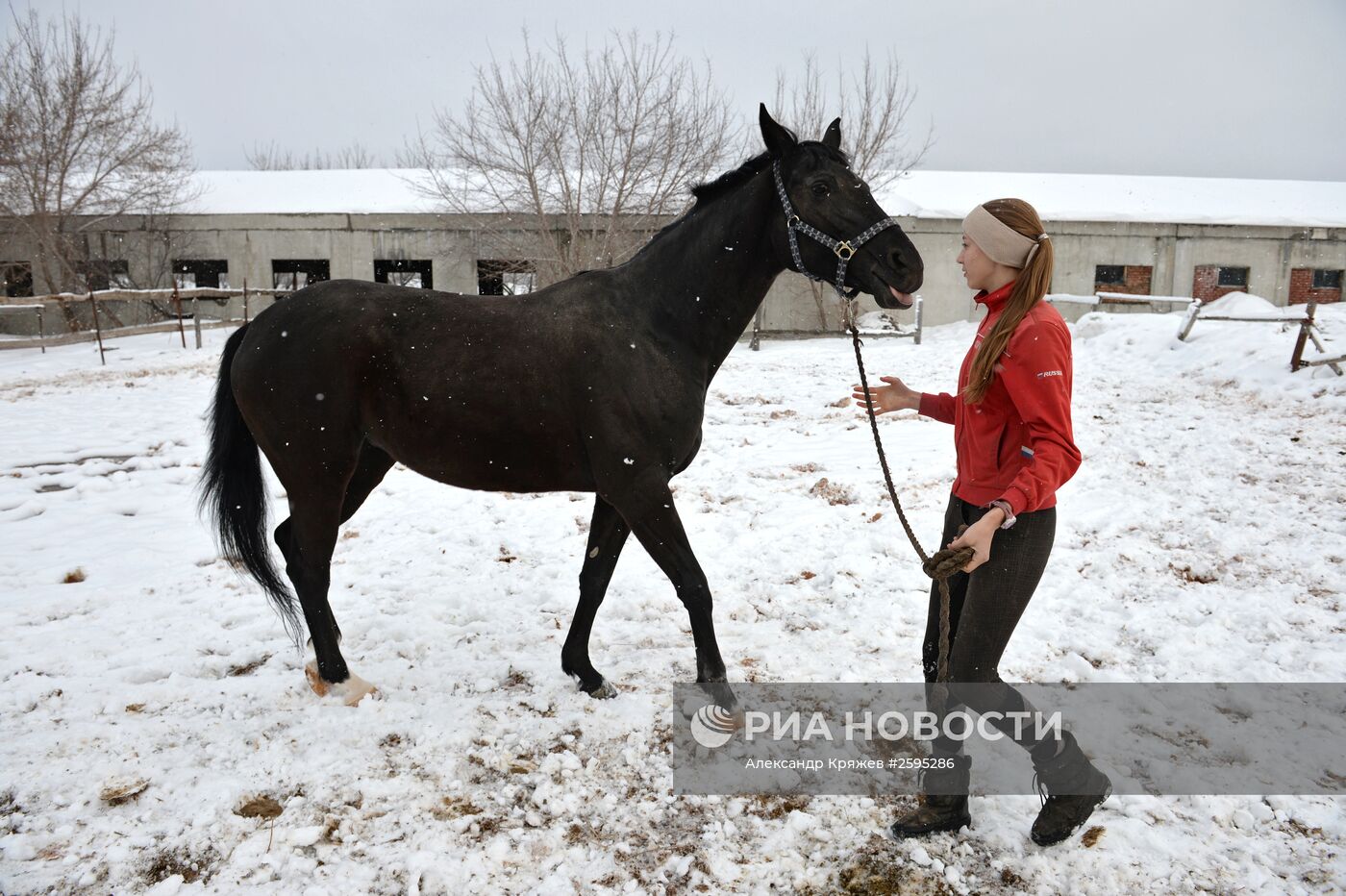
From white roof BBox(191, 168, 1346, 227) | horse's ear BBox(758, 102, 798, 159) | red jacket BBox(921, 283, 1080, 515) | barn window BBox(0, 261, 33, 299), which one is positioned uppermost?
white roof BBox(191, 168, 1346, 227)

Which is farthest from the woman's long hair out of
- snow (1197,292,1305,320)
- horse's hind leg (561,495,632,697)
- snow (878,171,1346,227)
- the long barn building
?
snow (878,171,1346,227)

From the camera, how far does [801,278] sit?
21.4m

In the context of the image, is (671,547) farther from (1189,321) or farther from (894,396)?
(1189,321)

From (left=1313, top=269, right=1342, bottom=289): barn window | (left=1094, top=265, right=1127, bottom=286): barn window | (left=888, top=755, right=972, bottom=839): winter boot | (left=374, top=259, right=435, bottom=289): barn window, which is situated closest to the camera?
(left=888, top=755, right=972, bottom=839): winter boot

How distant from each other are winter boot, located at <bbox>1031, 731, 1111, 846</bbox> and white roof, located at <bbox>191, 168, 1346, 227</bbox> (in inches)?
848

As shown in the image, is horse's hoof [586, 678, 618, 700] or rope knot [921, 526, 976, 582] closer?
rope knot [921, 526, 976, 582]

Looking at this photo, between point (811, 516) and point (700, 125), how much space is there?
15144mm

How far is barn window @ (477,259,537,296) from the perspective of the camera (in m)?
19.5

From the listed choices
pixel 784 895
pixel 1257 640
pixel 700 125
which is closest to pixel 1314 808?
pixel 1257 640

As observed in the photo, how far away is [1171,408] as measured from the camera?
9.14 m

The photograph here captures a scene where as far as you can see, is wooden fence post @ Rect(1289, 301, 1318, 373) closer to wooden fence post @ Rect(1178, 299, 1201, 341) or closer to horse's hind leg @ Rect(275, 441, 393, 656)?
wooden fence post @ Rect(1178, 299, 1201, 341)

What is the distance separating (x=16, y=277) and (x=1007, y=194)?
32.0 meters

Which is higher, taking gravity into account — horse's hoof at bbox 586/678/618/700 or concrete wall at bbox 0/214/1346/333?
concrete wall at bbox 0/214/1346/333

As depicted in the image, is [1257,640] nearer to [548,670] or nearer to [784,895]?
[784,895]
